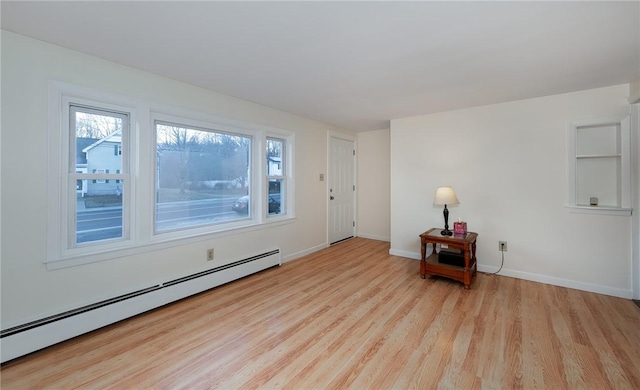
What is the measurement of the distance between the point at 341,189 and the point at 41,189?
4.01 metres

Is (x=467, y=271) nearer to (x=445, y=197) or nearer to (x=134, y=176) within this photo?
(x=445, y=197)

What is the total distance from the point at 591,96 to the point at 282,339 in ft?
13.2

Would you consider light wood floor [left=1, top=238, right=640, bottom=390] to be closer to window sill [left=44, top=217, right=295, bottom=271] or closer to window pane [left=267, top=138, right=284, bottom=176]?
window sill [left=44, top=217, right=295, bottom=271]

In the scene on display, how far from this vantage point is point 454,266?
3.13m

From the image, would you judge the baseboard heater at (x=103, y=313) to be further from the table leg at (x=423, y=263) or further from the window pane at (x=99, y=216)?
the table leg at (x=423, y=263)

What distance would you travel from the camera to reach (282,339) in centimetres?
205

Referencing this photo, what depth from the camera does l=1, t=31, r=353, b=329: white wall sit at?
1.81 metres

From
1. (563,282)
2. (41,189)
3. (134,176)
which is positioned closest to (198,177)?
(134,176)

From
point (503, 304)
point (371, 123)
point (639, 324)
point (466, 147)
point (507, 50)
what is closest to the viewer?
point (507, 50)

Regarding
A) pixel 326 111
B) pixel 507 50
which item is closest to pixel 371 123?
pixel 326 111

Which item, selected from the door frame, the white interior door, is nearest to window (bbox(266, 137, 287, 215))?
the door frame

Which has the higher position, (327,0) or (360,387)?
(327,0)

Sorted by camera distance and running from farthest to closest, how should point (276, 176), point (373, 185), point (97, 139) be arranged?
1. point (373, 185)
2. point (276, 176)
3. point (97, 139)

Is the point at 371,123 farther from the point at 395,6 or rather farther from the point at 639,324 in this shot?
the point at 639,324
